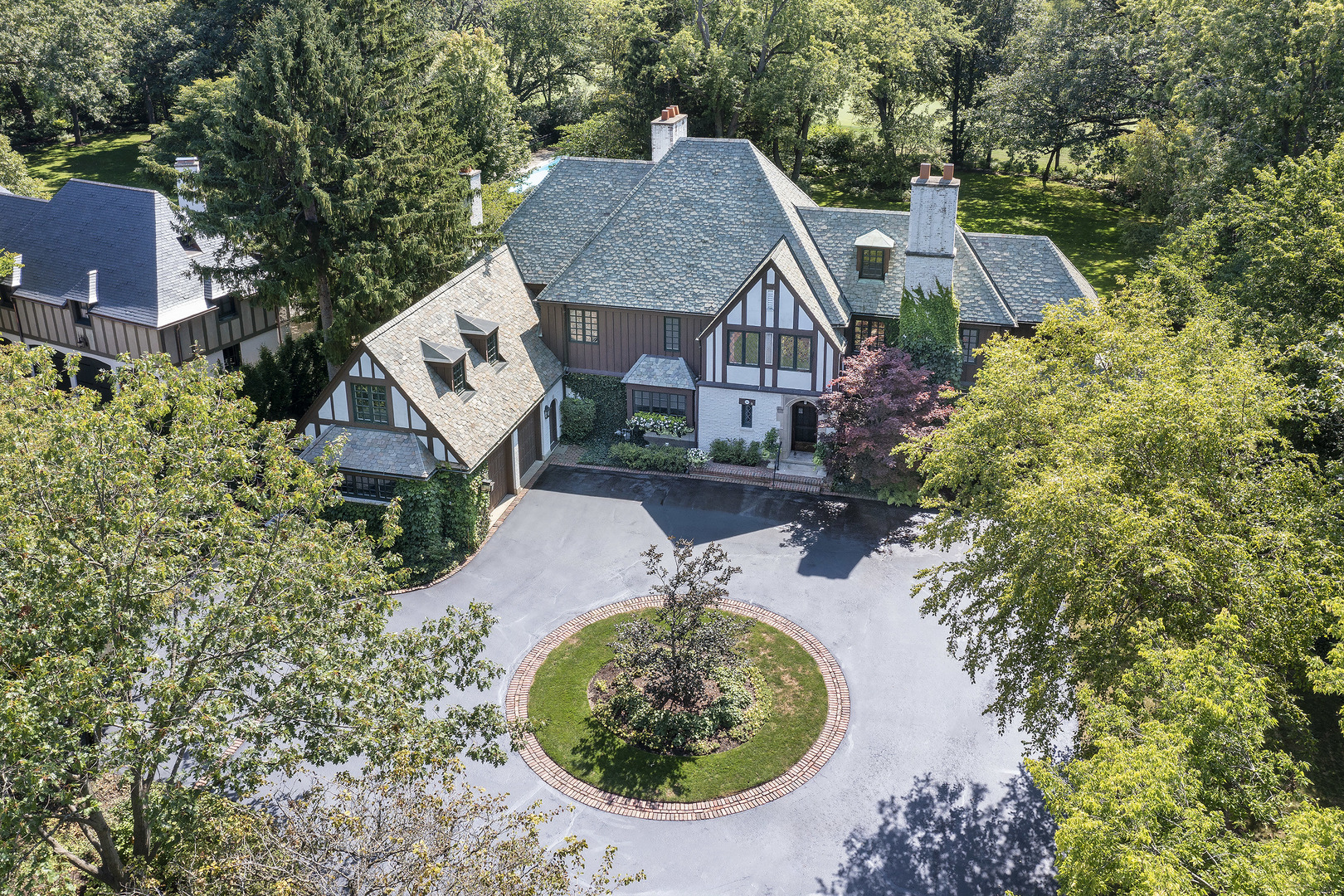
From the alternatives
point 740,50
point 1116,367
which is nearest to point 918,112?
point 740,50

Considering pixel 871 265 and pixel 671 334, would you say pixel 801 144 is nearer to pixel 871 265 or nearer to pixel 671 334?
pixel 871 265

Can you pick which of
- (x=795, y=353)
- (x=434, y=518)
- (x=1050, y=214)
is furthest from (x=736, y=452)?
(x=1050, y=214)

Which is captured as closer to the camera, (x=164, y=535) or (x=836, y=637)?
(x=164, y=535)

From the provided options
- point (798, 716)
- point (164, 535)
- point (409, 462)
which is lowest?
point (798, 716)

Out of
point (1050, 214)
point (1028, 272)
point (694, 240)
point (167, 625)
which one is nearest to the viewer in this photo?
point (167, 625)

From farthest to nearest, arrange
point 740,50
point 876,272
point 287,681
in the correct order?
1. point 740,50
2. point 876,272
3. point 287,681

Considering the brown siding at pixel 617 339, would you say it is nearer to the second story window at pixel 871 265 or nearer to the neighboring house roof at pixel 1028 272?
the second story window at pixel 871 265

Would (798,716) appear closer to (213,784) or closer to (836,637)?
(836,637)
